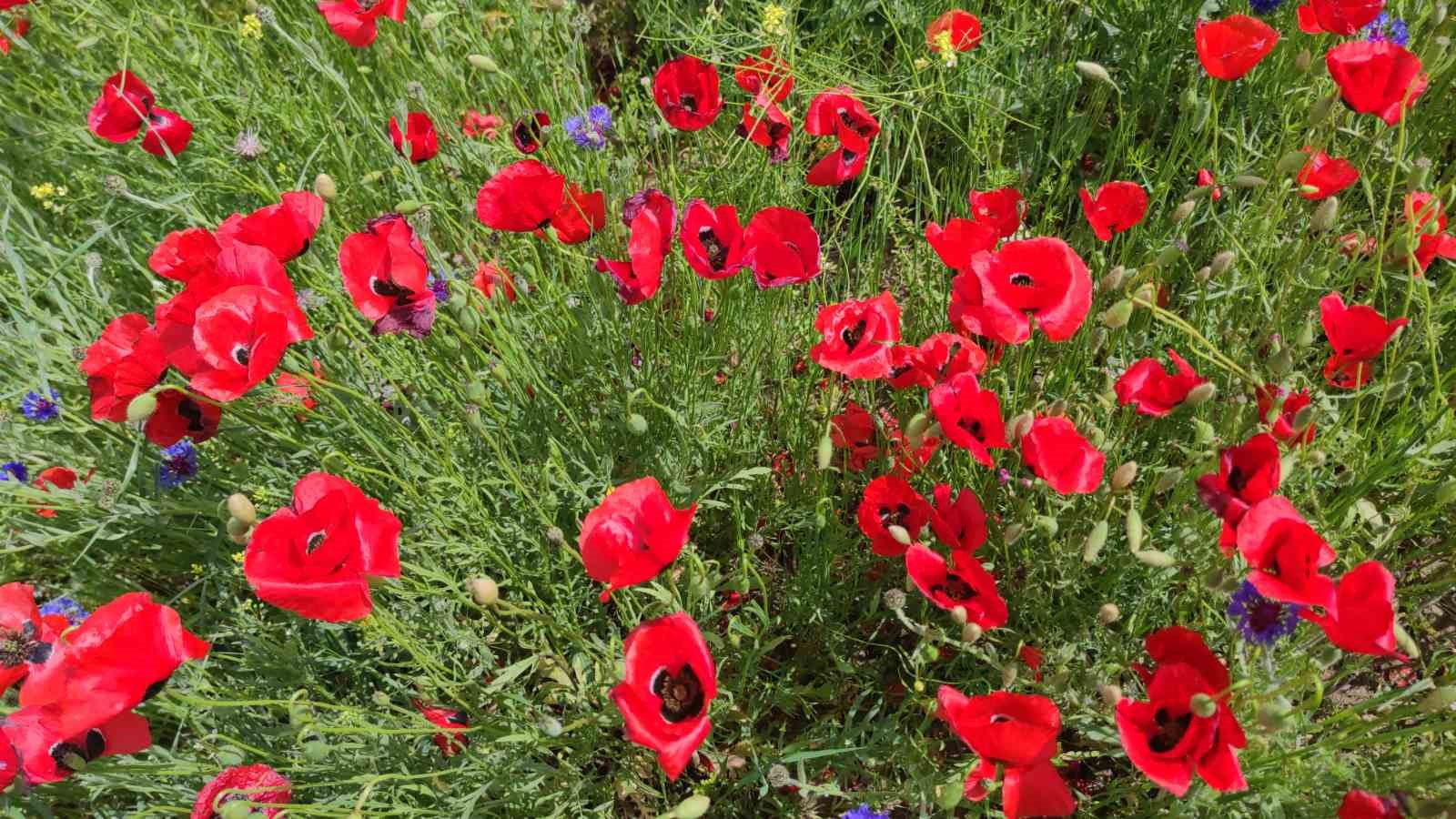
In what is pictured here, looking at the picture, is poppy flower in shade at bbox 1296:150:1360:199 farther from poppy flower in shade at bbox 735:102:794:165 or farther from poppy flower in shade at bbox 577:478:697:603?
poppy flower in shade at bbox 577:478:697:603

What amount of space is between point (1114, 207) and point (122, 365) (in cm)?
209

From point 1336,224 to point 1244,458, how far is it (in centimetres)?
131

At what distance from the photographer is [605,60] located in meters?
4.00

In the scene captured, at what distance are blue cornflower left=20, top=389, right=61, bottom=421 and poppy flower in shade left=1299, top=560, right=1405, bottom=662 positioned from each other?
2.82 meters

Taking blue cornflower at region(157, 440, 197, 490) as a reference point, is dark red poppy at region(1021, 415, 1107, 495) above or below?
above

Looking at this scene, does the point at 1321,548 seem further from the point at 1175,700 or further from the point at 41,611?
the point at 41,611

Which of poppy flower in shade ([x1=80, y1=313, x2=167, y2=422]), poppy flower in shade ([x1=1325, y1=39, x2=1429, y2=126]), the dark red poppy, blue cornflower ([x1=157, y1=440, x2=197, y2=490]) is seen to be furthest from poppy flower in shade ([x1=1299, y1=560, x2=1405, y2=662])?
blue cornflower ([x1=157, y1=440, x2=197, y2=490])

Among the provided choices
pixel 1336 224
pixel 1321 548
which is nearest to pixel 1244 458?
pixel 1321 548

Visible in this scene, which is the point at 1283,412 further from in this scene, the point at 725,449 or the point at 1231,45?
the point at 725,449

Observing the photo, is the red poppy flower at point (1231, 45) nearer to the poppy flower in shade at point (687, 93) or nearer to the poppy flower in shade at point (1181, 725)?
the poppy flower in shade at point (687, 93)

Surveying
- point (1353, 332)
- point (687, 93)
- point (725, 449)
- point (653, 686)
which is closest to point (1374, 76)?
point (1353, 332)

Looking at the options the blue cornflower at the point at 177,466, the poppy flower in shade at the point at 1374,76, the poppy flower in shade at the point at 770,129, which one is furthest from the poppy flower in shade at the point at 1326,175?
the blue cornflower at the point at 177,466

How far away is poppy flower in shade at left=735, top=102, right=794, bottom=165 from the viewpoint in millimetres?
2082

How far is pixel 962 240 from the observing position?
1765 mm
